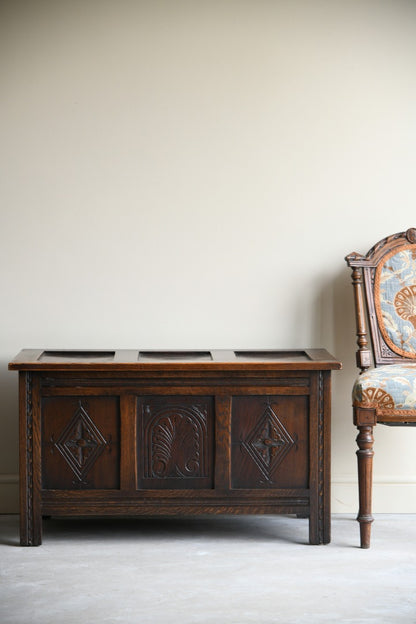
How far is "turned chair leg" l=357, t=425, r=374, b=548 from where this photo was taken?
274cm

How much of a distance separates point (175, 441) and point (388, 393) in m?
0.77

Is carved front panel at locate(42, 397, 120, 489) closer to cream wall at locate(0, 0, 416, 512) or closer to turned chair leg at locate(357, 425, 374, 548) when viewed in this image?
cream wall at locate(0, 0, 416, 512)

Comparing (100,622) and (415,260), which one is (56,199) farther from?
(100,622)

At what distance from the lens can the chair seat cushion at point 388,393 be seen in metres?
2.69

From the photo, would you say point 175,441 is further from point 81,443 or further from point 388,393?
point 388,393

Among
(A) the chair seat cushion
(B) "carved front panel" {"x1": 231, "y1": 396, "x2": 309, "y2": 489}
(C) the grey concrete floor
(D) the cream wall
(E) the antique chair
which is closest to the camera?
(C) the grey concrete floor

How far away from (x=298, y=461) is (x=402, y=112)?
58.8 inches

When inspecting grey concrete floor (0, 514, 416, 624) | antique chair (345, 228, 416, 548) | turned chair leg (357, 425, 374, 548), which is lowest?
grey concrete floor (0, 514, 416, 624)

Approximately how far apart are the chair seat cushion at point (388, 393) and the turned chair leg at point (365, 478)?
0.09 m

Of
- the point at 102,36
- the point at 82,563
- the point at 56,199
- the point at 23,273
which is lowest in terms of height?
the point at 82,563

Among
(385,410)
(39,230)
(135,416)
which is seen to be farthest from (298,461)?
(39,230)

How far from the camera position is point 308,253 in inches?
128

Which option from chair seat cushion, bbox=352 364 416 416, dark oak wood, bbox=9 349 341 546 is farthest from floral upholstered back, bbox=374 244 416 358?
dark oak wood, bbox=9 349 341 546

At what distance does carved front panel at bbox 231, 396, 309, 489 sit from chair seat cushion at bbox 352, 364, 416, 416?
208 mm
